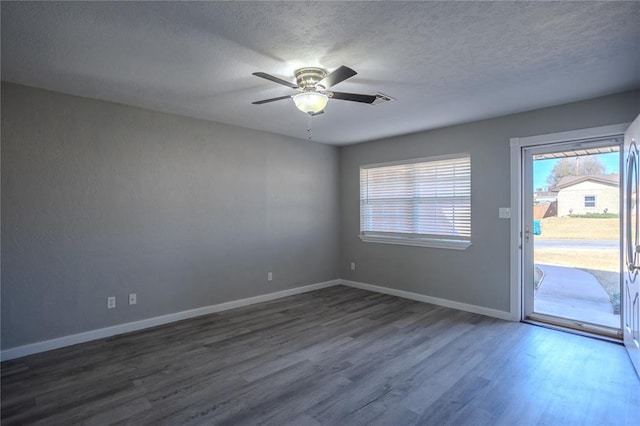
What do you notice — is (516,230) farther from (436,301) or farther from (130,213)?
(130,213)

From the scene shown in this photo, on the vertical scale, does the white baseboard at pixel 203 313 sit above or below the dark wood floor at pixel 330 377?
above

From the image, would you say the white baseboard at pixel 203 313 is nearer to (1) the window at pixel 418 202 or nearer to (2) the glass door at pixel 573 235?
(2) the glass door at pixel 573 235

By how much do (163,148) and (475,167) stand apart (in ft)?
12.9

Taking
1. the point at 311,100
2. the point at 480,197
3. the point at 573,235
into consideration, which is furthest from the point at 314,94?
the point at 573,235

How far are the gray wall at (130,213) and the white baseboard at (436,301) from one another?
1.08 meters

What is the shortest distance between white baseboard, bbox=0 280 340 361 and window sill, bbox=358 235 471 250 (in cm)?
158

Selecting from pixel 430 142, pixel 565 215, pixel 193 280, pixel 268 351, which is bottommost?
pixel 268 351

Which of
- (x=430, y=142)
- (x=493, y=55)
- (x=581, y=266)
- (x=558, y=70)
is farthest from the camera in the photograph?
(x=430, y=142)

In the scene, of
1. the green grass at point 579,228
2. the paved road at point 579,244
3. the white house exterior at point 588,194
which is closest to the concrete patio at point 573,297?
the paved road at point 579,244

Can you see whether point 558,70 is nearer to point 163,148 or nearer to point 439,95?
point 439,95

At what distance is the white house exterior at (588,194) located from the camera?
3.46 metres

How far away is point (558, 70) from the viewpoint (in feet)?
8.84

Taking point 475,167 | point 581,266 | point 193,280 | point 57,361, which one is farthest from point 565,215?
point 57,361

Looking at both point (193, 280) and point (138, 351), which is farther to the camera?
point (193, 280)
